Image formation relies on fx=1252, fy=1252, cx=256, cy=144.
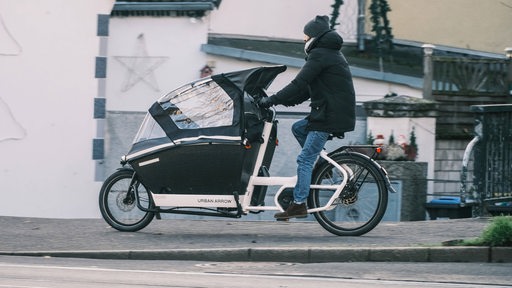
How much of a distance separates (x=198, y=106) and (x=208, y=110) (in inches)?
4.3

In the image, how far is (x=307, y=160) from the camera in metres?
11.6

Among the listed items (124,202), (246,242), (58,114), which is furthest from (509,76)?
(246,242)

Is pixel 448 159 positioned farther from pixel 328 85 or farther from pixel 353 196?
pixel 328 85

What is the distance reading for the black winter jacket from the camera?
11461 mm

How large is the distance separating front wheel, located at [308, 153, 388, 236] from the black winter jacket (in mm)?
354

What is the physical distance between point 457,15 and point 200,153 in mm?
14478

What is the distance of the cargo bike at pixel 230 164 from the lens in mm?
11680

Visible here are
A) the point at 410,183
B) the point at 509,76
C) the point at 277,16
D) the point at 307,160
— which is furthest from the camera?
the point at 277,16

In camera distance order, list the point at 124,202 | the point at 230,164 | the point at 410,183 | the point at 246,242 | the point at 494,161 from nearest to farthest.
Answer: the point at 246,242 → the point at 230,164 → the point at 124,202 → the point at 494,161 → the point at 410,183

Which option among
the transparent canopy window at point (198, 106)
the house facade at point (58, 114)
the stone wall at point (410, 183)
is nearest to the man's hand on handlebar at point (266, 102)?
the transparent canopy window at point (198, 106)

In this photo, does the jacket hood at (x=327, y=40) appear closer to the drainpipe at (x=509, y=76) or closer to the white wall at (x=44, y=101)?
the white wall at (x=44, y=101)

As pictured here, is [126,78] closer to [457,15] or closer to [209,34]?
[209,34]

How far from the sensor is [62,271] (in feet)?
32.7

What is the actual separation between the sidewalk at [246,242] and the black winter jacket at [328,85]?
1082 millimetres
